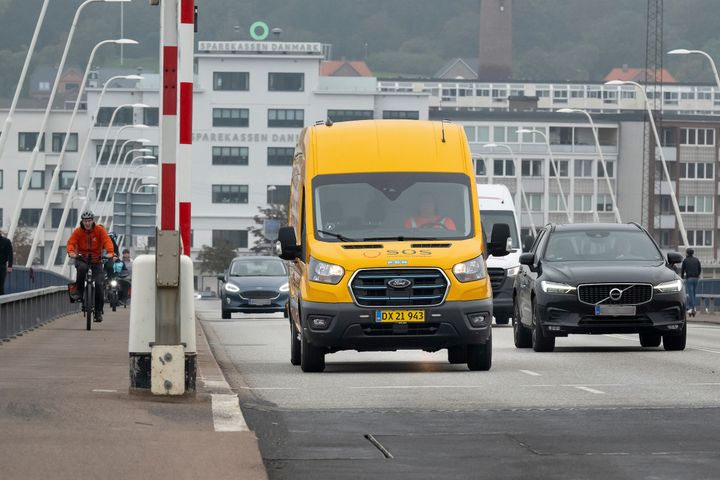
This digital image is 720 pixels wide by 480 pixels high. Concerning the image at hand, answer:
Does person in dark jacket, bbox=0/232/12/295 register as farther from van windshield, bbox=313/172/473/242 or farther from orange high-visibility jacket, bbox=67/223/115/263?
van windshield, bbox=313/172/473/242

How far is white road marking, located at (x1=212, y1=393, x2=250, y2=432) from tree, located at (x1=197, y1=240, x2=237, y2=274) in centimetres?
12220

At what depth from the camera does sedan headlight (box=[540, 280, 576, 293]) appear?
2220 cm

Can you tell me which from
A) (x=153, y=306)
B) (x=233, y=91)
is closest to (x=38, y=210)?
(x=233, y=91)

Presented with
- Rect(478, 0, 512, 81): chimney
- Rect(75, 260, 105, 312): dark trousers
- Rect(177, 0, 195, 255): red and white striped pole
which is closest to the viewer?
Rect(177, 0, 195, 255): red and white striped pole

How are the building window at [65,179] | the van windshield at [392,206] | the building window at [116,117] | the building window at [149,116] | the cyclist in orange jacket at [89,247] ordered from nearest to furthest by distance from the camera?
the van windshield at [392,206], the cyclist in orange jacket at [89,247], the building window at [149,116], the building window at [116,117], the building window at [65,179]

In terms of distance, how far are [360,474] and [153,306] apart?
13.6 ft

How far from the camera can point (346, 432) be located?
1141 cm

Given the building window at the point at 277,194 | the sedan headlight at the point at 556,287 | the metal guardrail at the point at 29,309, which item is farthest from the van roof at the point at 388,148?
the building window at the point at 277,194

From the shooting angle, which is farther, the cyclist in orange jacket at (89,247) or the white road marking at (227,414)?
the cyclist in orange jacket at (89,247)

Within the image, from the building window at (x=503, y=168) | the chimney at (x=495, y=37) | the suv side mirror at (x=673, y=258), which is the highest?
the chimney at (x=495, y=37)

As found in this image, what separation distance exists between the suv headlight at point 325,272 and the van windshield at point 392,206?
40 centimetres

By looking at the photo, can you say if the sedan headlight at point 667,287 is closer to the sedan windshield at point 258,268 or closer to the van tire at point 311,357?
the van tire at point 311,357

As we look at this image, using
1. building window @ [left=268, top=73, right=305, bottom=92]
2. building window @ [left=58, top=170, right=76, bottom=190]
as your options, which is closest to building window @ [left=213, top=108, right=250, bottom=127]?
building window @ [left=268, top=73, right=305, bottom=92]

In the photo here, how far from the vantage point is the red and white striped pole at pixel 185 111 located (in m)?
13.4
